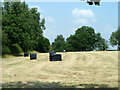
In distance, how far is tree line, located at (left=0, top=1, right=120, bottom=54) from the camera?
40.2 meters

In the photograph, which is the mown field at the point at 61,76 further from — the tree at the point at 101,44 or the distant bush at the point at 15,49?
the tree at the point at 101,44

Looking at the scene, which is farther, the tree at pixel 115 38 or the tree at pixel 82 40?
the tree at pixel 82 40

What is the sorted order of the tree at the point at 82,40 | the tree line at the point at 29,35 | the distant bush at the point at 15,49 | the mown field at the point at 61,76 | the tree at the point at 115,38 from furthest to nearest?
the tree at the point at 82,40 → the tree at the point at 115,38 → the distant bush at the point at 15,49 → the tree line at the point at 29,35 → the mown field at the point at 61,76

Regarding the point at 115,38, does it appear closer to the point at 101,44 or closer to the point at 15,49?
the point at 101,44

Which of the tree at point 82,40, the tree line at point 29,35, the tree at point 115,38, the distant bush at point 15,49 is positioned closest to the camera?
the tree line at point 29,35

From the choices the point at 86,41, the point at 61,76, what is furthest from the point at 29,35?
the point at 86,41

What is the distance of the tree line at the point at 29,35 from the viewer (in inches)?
1581

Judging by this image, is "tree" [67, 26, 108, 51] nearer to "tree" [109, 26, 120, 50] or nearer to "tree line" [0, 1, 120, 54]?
"tree line" [0, 1, 120, 54]

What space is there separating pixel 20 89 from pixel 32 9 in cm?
7491

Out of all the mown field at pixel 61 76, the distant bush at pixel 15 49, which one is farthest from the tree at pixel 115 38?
the mown field at pixel 61 76

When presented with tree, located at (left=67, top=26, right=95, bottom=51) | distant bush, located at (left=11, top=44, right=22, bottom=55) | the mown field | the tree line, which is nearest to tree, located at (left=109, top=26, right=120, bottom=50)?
the tree line

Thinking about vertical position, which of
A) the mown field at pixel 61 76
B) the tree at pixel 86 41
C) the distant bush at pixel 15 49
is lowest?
the mown field at pixel 61 76

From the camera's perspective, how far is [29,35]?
52125 millimetres

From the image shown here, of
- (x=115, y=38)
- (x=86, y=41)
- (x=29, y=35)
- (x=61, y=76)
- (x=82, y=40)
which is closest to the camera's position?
(x=61, y=76)
